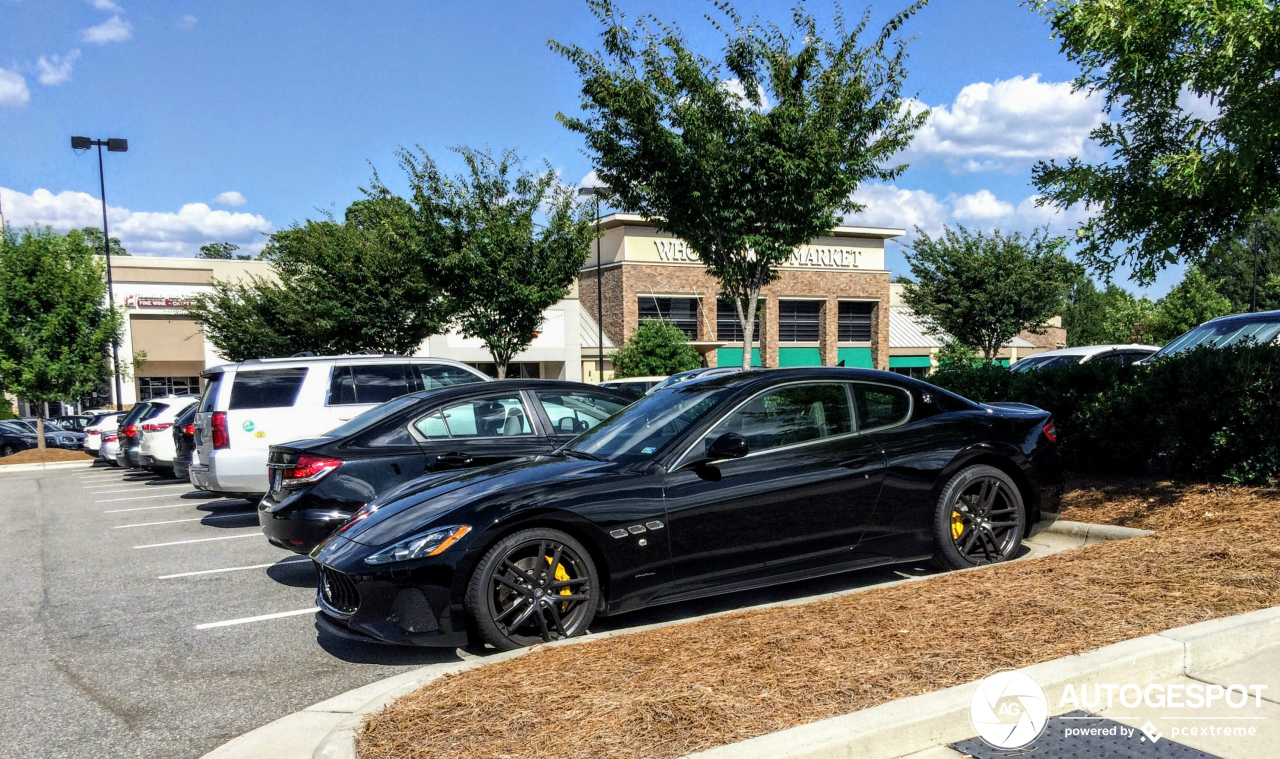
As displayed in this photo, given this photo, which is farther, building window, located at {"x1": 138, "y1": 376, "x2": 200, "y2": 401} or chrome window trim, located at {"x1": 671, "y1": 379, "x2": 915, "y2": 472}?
building window, located at {"x1": 138, "y1": 376, "x2": 200, "y2": 401}

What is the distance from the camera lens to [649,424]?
235 inches

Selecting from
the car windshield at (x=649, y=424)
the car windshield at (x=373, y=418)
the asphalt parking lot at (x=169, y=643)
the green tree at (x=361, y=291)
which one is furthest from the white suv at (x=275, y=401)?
the green tree at (x=361, y=291)

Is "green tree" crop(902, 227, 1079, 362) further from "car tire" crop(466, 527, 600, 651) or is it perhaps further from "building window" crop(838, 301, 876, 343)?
"car tire" crop(466, 527, 600, 651)

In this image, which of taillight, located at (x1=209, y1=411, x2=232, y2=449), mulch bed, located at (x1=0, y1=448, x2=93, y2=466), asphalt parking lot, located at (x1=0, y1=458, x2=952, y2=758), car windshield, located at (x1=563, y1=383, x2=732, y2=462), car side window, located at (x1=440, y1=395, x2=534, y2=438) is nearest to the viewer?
asphalt parking lot, located at (x1=0, y1=458, x2=952, y2=758)

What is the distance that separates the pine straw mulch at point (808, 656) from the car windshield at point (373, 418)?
3.61 metres

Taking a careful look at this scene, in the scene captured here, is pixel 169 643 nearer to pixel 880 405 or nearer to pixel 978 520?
pixel 880 405

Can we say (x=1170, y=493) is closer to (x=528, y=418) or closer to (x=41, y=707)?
(x=528, y=418)

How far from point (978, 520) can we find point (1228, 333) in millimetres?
6384

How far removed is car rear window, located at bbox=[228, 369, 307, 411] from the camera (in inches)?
402

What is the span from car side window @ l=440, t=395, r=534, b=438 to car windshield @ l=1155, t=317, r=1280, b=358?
6.84 meters

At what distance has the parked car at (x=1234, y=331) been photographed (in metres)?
10.1

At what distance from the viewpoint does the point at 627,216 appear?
41.9 m

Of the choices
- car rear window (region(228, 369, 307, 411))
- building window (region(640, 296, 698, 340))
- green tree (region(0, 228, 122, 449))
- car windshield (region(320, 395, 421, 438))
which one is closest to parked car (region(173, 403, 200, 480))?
car rear window (region(228, 369, 307, 411))

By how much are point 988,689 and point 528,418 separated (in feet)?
16.3
